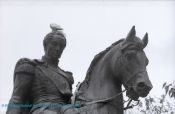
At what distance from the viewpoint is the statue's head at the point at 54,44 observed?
7535mm

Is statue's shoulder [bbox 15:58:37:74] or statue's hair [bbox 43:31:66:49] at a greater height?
statue's hair [bbox 43:31:66:49]

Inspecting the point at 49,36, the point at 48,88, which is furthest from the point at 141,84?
the point at 49,36

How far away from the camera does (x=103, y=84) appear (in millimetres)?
6863

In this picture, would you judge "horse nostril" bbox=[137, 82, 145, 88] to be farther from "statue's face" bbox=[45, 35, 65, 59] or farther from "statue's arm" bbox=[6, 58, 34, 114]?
"statue's arm" bbox=[6, 58, 34, 114]

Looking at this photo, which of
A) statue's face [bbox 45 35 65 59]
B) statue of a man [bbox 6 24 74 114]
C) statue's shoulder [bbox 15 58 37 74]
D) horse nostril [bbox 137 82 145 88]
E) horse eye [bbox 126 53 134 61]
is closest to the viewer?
horse nostril [bbox 137 82 145 88]

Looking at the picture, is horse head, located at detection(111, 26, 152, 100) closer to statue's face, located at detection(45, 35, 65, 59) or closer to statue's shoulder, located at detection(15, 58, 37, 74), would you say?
statue's face, located at detection(45, 35, 65, 59)

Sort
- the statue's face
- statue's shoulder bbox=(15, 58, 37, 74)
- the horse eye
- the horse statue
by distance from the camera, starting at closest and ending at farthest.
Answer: the horse statue, the horse eye, statue's shoulder bbox=(15, 58, 37, 74), the statue's face

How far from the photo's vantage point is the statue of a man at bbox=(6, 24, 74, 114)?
7.07 metres

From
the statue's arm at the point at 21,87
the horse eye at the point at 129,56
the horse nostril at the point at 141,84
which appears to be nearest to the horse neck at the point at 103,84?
the horse eye at the point at 129,56

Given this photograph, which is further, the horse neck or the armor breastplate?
the armor breastplate

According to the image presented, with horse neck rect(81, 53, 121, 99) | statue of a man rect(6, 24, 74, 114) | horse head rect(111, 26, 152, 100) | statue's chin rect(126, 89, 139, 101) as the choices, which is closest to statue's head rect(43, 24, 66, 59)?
statue of a man rect(6, 24, 74, 114)

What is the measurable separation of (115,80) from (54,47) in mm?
1341

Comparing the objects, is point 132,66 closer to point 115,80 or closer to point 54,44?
point 115,80

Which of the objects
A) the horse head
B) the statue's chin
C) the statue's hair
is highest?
the statue's hair
